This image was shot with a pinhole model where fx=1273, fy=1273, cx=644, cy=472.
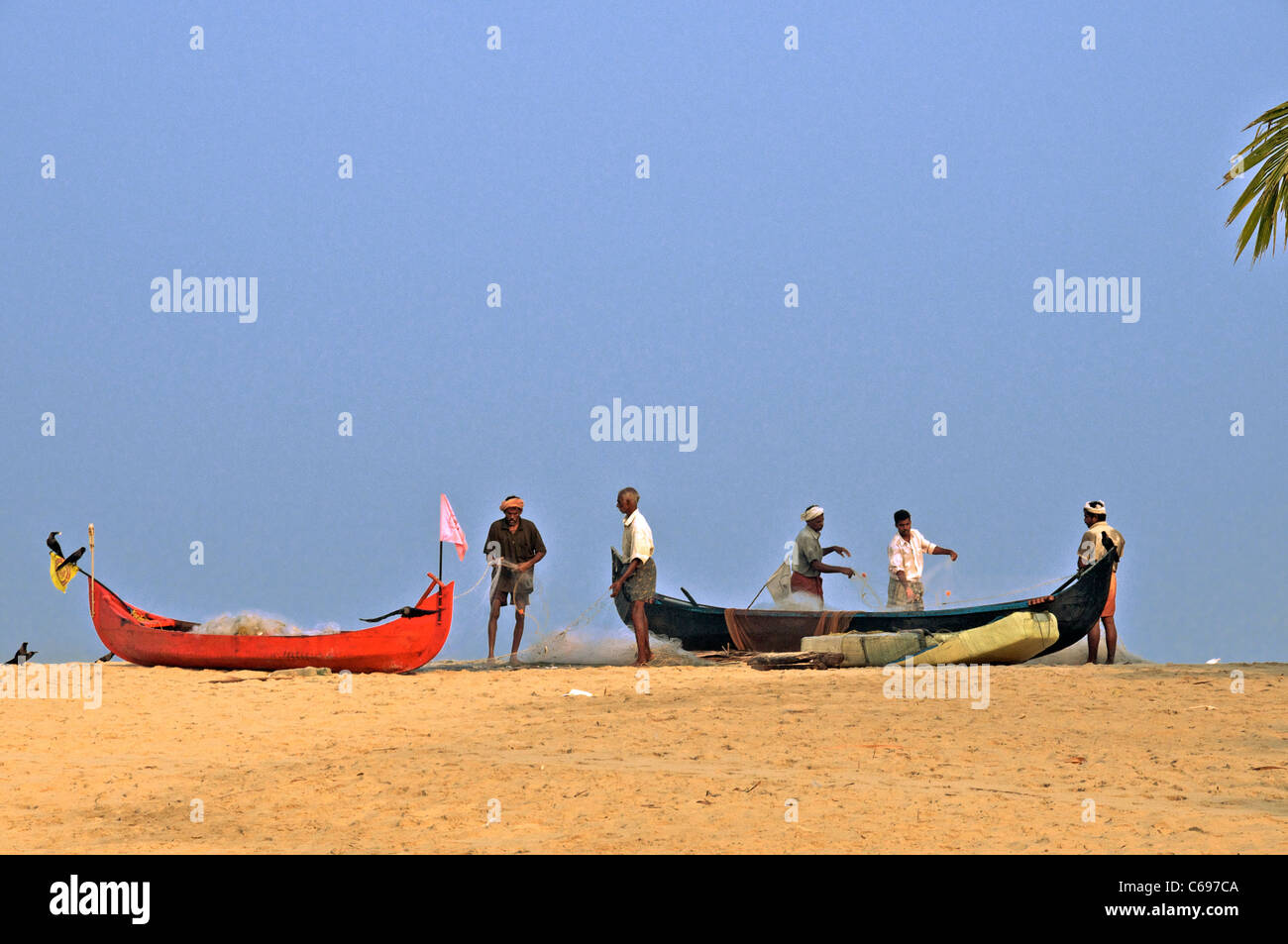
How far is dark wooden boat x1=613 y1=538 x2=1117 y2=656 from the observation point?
15.1m

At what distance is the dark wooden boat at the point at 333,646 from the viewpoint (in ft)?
51.5

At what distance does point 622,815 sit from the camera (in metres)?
7.86

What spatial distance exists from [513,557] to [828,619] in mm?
4082

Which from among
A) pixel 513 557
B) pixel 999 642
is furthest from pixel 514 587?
pixel 999 642

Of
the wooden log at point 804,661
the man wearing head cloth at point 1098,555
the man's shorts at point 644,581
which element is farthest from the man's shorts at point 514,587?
the man wearing head cloth at point 1098,555

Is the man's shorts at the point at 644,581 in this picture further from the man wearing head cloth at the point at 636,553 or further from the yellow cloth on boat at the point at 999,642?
the yellow cloth on boat at the point at 999,642

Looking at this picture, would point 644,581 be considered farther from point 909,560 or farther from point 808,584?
point 909,560

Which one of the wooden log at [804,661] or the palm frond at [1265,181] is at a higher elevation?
the palm frond at [1265,181]

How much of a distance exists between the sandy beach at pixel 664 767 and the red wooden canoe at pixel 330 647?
156 centimetres

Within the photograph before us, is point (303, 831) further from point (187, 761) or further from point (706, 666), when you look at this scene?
point (706, 666)

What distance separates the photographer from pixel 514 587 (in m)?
16.2

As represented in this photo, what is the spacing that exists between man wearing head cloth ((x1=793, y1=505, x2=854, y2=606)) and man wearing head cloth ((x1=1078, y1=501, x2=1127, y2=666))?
2813mm
